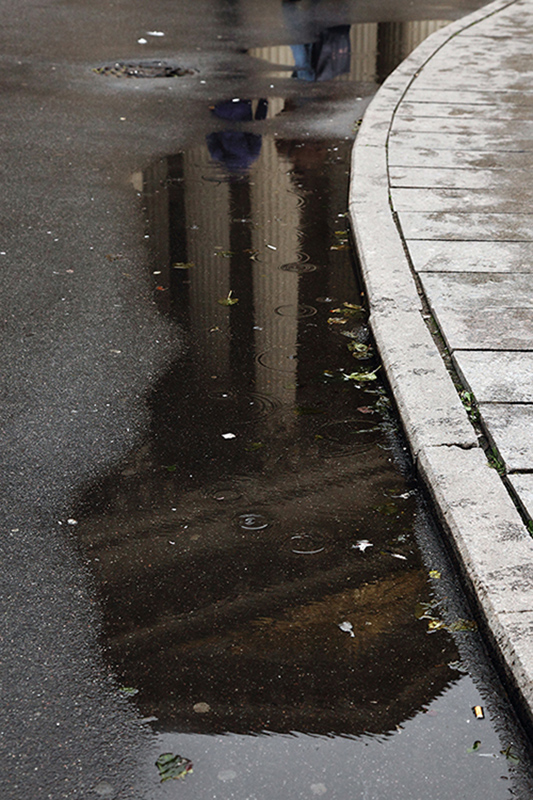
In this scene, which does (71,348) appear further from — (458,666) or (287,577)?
(458,666)

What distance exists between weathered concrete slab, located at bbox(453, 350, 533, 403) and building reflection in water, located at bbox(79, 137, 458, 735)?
0.46 metres

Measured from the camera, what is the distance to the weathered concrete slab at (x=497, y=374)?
413cm

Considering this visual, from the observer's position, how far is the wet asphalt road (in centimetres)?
262

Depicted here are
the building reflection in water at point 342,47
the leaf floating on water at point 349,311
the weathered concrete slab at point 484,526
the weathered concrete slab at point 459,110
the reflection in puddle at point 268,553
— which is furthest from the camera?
the building reflection in water at point 342,47

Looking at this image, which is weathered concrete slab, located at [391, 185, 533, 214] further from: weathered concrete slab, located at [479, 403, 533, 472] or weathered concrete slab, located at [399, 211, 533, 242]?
weathered concrete slab, located at [479, 403, 533, 472]

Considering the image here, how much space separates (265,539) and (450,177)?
15.9ft

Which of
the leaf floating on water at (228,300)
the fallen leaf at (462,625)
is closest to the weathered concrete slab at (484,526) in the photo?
the fallen leaf at (462,625)

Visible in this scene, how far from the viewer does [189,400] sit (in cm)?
440

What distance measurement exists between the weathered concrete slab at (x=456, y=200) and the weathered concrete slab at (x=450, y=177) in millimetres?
120

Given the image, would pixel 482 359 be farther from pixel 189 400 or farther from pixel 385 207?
pixel 385 207

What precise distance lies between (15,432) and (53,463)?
1.08ft

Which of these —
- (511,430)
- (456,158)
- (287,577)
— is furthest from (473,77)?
(287,577)

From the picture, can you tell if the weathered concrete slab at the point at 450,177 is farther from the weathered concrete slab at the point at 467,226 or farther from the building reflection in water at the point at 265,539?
the building reflection in water at the point at 265,539

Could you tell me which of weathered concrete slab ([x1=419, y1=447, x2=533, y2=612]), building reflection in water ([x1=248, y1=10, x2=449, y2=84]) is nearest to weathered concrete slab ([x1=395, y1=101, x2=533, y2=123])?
building reflection in water ([x1=248, y1=10, x2=449, y2=84])
